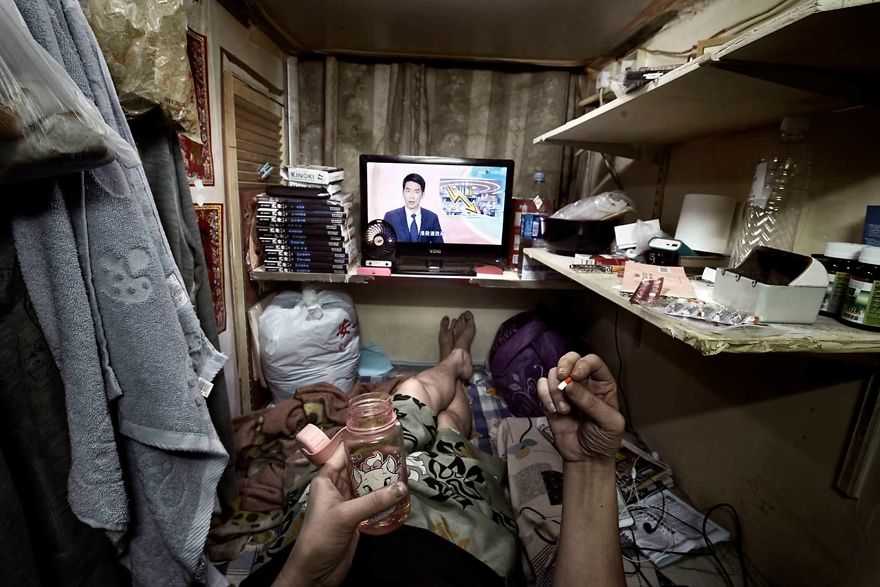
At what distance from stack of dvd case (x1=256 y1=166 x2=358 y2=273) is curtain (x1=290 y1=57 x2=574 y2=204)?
37 centimetres

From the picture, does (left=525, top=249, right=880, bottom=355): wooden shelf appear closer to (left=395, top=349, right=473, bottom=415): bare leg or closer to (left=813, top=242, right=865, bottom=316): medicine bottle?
(left=813, top=242, right=865, bottom=316): medicine bottle

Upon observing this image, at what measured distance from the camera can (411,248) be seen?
1.76m

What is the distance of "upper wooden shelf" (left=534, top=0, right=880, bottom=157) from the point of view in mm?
430

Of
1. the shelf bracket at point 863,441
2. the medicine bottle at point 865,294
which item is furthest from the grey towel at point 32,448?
the shelf bracket at point 863,441

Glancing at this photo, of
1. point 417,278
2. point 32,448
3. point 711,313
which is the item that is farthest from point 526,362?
point 32,448

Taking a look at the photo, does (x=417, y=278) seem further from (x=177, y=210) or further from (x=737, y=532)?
(x=737, y=532)

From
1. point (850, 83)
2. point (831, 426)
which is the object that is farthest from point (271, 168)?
point (831, 426)

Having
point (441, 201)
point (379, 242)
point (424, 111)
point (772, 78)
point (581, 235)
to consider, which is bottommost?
point (379, 242)

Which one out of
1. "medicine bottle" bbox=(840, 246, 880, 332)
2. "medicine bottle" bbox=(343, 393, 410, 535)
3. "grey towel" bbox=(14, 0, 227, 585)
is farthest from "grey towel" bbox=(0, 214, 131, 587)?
"medicine bottle" bbox=(840, 246, 880, 332)

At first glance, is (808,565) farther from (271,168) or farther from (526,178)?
(271,168)

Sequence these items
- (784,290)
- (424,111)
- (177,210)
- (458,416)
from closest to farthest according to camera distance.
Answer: (784,290)
(177,210)
(458,416)
(424,111)

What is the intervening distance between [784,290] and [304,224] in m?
1.50

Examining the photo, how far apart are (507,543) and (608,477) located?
29 cm

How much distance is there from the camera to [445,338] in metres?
2.11
